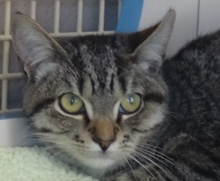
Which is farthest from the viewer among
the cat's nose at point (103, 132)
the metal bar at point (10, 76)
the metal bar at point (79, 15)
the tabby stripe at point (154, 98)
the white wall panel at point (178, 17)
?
the white wall panel at point (178, 17)

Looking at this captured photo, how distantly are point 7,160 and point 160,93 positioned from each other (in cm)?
44

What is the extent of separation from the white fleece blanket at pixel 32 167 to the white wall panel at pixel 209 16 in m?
0.68

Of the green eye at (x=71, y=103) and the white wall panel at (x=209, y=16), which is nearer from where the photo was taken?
the green eye at (x=71, y=103)

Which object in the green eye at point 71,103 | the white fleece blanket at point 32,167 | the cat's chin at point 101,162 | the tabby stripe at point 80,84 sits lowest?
the white fleece blanket at point 32,167

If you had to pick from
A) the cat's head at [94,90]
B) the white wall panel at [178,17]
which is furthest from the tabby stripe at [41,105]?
the white wall panel at [178,17]

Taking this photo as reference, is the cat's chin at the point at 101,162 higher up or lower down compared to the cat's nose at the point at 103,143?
lower down

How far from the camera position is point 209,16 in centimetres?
187

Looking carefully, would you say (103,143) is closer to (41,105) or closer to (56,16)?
(41,105)

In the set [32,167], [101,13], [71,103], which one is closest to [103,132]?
[71,103]

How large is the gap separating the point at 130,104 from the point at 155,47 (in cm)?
16

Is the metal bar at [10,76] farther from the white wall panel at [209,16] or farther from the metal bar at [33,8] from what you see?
the white wall panel at [209,16]

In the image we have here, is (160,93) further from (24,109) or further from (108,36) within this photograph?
(24,109)

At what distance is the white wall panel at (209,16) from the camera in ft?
6.10

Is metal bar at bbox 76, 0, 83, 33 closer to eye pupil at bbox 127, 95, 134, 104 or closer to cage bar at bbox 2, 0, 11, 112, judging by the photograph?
cage bar at bbox 2, 0, 11, 112
